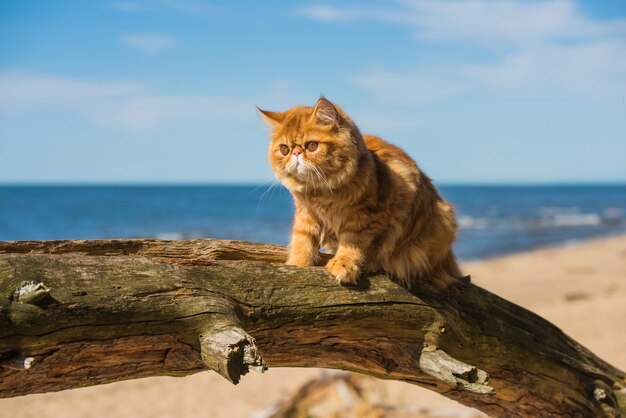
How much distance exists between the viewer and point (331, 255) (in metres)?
3.49

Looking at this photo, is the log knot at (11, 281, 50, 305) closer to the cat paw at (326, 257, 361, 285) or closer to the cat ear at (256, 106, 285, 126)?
the cat paw at (326, 257, 361, 285)

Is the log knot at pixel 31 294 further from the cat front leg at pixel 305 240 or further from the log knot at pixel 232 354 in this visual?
the cat front leg at pixel 305 240

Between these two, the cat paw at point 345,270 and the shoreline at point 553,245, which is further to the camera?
the shoreline at point 553,245

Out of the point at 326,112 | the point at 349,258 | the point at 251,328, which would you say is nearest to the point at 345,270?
the point at 349,258

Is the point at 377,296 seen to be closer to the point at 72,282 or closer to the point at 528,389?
the point at 528,389

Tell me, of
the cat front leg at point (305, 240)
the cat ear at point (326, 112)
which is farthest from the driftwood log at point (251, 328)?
the cat ear at point (326, 112)

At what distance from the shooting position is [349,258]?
10.0ft

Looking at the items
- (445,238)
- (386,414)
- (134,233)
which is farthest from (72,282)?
(134,233)

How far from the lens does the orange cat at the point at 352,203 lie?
3115 millimetres

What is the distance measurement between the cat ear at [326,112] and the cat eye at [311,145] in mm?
121

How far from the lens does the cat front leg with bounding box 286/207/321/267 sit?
3304mm

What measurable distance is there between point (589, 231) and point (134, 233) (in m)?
20.2

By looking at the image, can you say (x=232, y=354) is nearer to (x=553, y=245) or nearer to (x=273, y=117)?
(x=273, y=117)

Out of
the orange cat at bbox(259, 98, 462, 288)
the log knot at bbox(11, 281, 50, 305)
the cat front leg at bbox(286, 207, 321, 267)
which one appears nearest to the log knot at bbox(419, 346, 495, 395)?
the orange cat at bbox(259, 98, 462, 288)
